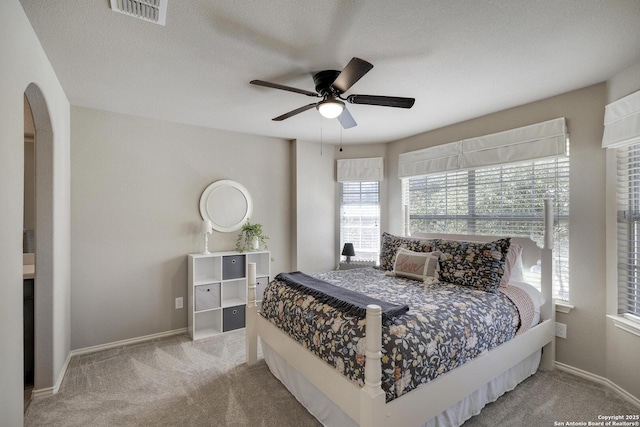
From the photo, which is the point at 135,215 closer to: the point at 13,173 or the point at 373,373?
the point at 13,173

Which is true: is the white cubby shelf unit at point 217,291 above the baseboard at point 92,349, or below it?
above

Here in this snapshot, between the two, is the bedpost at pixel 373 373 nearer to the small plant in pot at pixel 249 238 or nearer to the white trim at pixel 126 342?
the small plant in pot at pixel 249 238

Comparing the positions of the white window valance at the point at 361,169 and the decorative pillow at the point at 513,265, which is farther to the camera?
the white window valance at the point at 361,169

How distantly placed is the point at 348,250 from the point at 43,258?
126 inches

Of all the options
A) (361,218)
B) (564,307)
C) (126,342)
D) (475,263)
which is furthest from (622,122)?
(126,342)

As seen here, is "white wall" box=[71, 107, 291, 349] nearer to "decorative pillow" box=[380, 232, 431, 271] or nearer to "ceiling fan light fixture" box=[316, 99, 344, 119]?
"decorative pillow" box=[380, 232, 431, 271]

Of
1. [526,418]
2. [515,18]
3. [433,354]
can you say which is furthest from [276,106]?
[526,418]

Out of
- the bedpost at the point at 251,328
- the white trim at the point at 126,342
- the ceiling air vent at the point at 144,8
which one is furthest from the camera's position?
the white trim at the point at 126,342

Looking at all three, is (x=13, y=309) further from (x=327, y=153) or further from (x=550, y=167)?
(x=550, y=167)

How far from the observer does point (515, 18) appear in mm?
1648

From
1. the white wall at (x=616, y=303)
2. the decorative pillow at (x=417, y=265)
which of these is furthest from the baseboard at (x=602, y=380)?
the decorative pillow at (x=417, y=265)

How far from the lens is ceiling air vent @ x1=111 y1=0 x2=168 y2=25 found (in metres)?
1.53

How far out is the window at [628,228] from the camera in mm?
2262

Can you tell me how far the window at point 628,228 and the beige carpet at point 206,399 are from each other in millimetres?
773
